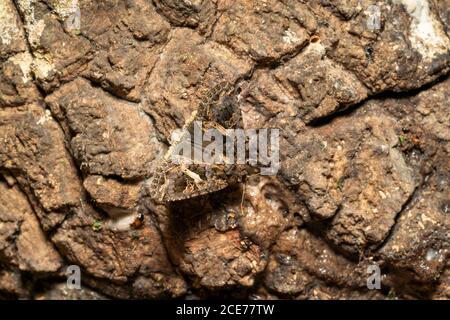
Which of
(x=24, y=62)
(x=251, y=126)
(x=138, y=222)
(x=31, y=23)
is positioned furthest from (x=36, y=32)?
(x=251, y=126)

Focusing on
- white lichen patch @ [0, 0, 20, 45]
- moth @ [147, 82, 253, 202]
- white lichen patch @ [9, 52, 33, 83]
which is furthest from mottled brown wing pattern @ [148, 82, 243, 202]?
white lichen patch @ [0, 0, 20, 45]

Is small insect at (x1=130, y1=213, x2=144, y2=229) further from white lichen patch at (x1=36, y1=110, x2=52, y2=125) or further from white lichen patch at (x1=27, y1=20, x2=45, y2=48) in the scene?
white lichen patch at (x1=27, y1=20, x2=45, y2=48)

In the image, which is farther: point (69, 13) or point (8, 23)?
point (8, 23)

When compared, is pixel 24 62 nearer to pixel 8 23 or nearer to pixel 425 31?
pixel 8 23

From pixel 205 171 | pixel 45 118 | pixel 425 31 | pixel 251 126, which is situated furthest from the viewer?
pixel 45 118

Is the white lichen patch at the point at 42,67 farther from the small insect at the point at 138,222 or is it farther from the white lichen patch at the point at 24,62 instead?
the small insect at the point at 138,222

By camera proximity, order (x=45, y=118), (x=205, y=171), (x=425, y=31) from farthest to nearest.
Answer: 1. (x=45, y=118)
2. (x=425, y=31)
3. (x=205, y=171)

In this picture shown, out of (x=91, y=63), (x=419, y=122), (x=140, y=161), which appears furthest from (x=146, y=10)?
(x=419, y=122)

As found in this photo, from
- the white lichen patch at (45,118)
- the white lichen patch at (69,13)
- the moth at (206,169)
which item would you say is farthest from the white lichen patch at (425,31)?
the white lichen patch at (45,118)

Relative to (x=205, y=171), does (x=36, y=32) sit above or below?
above
